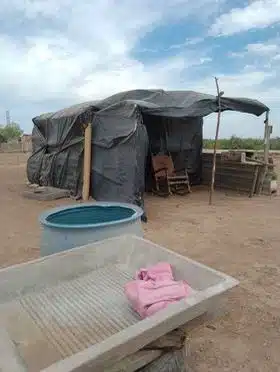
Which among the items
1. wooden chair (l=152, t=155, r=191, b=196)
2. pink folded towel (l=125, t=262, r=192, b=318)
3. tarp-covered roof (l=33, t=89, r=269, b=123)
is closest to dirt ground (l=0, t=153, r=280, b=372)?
pink folded towel (l=125, t=262, r=192, b=318)

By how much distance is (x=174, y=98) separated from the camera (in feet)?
22.2

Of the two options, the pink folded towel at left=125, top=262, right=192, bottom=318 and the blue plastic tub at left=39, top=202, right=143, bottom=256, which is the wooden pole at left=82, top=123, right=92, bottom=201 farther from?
the pink folded towel at left=125, top=262, right=192, bottom=318

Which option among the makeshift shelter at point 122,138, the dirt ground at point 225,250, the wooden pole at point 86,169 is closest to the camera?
the dirt ground at point 225,250

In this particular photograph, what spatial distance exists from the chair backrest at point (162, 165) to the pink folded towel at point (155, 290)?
19.2ft

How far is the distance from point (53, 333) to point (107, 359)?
0.66 metres

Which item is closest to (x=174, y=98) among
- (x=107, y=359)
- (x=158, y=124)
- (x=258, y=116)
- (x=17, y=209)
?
(x=158, y=124)

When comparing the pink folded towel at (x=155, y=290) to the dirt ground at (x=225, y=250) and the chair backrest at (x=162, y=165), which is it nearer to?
the dirt ground at (x=225, y=250)

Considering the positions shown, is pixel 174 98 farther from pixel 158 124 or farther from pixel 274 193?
pixel 274 193

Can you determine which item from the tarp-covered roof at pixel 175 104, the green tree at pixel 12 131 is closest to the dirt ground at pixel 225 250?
the tarp-covered roof at pixel 175 104

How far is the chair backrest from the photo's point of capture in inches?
309

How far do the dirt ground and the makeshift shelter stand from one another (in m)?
0.83

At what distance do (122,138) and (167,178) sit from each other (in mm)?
2067

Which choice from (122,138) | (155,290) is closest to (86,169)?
(122,138)

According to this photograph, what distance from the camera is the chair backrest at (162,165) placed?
309 inches
